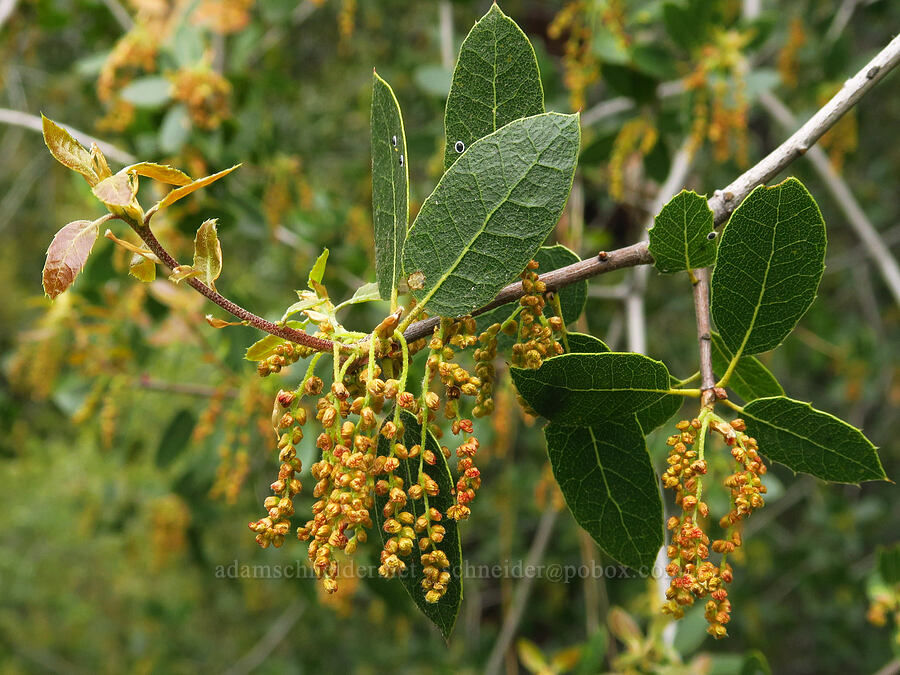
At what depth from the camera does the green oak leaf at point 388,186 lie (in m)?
0.73

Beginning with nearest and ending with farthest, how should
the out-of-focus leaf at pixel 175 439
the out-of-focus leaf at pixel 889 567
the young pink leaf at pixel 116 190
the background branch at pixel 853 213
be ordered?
1. the young pink leaf at pixel 116 190
2. the out-of-focus leaf at pixel 889 567
3. the background branch at pixel 853 213
4. the out-of-focus leaf at pixel 175 439

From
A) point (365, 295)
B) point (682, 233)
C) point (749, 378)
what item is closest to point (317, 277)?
point (365, 295)

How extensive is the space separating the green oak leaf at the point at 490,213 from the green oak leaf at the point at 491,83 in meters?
0.10

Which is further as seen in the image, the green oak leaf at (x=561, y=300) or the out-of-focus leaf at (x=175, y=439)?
the out-of-focus leaf at (x=175, y=439)

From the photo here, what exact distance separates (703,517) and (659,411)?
0.16 metres

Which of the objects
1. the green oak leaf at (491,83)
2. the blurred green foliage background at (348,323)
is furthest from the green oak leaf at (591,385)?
the blurred green foliage background at (348,323)

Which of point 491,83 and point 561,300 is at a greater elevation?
point 491,83

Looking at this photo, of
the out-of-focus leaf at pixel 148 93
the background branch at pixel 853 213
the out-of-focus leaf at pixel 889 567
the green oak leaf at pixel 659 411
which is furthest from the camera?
the out-of-focus leaf at pixel 148 93

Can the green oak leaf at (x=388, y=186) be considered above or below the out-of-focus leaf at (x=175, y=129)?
below

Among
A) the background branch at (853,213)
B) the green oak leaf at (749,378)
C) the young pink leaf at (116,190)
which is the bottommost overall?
the green oak leaf at (749,378)

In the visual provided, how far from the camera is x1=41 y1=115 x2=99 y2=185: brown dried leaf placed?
1.96ft

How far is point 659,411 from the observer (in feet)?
2.73

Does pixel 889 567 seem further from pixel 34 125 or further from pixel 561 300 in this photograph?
pixel 34 125

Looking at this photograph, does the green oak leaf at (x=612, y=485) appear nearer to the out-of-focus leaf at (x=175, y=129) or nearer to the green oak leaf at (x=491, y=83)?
the green oak leaf at (x=491, y=83)
